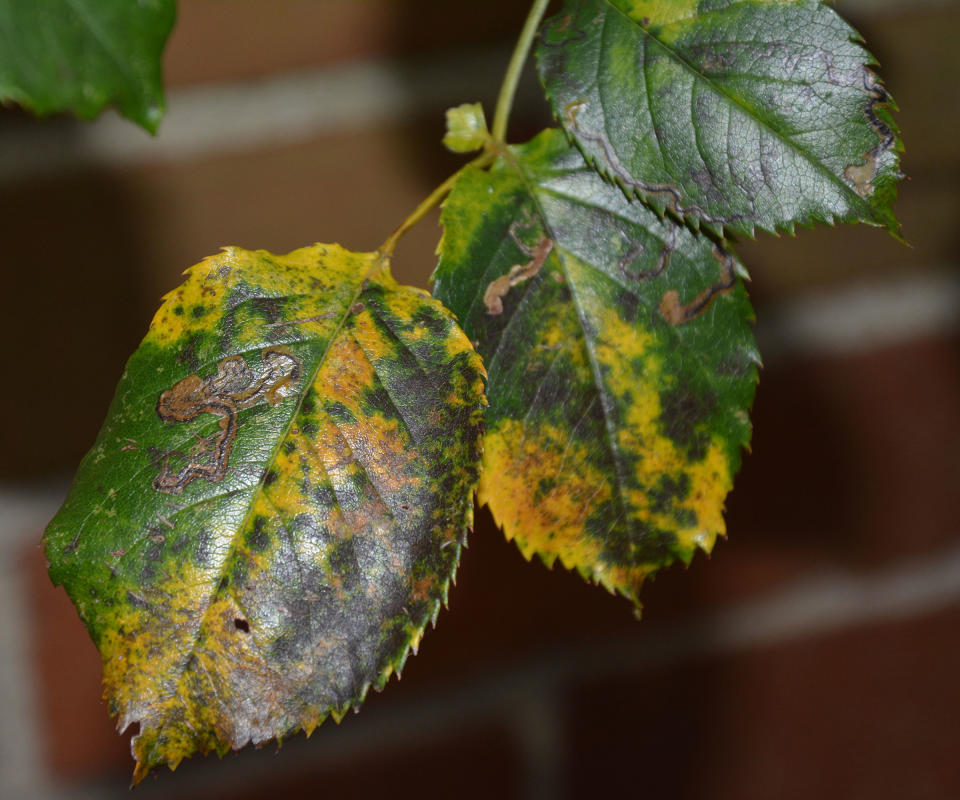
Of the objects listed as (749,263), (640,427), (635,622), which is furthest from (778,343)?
(640,427)

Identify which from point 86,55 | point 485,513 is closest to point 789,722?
point 485,513

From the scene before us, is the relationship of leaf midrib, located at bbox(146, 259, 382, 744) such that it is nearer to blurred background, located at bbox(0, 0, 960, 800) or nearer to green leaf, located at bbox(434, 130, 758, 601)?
green leaf, located at bbox(434, 130, 758, 601)

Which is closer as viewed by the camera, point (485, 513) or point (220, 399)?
point (220, 399)

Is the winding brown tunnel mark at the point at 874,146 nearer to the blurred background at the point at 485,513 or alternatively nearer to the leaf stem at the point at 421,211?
the leaf stem at the point at 421,211

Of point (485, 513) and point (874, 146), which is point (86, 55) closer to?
point (874, 146)

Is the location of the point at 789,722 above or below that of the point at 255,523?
below

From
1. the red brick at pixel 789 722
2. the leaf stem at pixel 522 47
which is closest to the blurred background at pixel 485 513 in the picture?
the red brick at pixel 789 722
